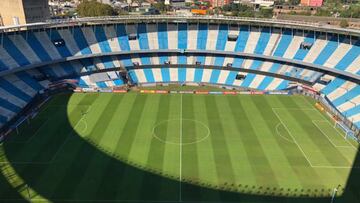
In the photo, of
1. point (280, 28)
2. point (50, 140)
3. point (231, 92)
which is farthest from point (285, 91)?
point (50, 140)

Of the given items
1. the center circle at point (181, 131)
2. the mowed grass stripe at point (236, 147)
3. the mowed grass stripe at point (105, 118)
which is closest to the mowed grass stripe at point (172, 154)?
the center circle at point (181, 131)

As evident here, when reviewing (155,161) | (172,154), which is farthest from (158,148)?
(155,161)

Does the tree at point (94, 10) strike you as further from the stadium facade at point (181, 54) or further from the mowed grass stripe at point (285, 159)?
the mowed grass stripe at point (285, 159)

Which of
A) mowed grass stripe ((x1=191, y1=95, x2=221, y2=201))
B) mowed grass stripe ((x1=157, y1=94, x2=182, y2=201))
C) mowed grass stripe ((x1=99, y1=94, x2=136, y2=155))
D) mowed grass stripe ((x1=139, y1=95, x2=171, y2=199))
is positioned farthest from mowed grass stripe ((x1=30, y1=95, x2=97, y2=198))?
mowed grass stripe ((x1=191, y1=95, x2=221, y2=201))

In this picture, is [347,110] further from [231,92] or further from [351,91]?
[231,92]

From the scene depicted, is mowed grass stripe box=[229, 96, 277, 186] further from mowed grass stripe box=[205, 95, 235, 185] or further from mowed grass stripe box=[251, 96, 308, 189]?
→ mowed grass stripe box=[205, 95, 235, 185]

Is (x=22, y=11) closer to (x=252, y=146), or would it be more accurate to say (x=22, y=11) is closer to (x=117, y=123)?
(x=117, y=123)
